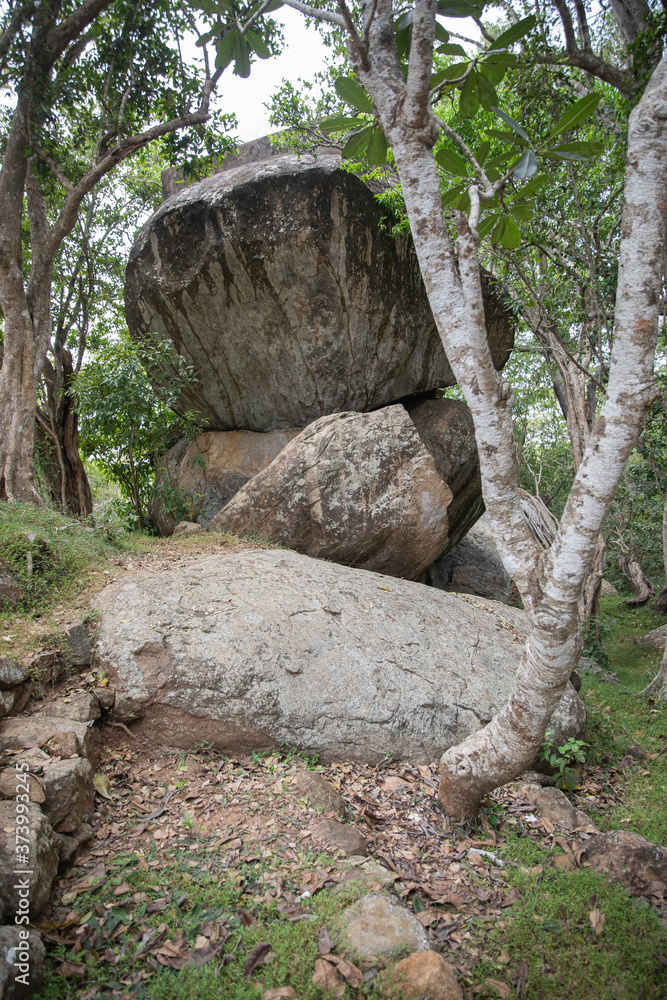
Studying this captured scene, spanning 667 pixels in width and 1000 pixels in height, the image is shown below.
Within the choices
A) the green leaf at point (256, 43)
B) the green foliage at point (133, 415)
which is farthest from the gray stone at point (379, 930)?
the green foliage at point (133, 415)

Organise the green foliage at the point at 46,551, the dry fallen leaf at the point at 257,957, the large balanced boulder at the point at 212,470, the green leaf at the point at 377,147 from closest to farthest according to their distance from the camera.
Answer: the dry fallen leaf at the point at 257,957, the green leaf at the point at 377,147, the green foliage at the point at 46,551, the large balanced boulder at the point at 212,470

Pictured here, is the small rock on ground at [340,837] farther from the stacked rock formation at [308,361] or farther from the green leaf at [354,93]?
the green leaf at [354,93]

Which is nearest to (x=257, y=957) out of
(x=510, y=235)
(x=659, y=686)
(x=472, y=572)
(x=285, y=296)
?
(x=510, y=235)

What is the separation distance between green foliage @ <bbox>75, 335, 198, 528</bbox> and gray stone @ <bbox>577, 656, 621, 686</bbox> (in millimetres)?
6136

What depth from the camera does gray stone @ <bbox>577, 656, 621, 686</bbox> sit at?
7.10 meters

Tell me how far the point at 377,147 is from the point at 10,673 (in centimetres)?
442

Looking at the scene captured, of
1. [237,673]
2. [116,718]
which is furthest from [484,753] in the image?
[116,718]

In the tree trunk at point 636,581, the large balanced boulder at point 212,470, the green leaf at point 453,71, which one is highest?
the green leaf at point 453,71

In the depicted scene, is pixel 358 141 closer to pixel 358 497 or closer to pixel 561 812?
pixel 358 497

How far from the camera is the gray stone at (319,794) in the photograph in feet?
11.8

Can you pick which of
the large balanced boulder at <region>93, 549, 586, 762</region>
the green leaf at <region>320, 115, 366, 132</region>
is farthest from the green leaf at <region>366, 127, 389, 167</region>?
the large balanced boulder at <region>93, 549, 586, 762</region>

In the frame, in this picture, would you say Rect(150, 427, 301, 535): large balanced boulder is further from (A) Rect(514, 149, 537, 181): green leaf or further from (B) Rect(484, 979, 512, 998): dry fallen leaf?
(B) Rect(484, 979, 512, 998): dry fallen leaf

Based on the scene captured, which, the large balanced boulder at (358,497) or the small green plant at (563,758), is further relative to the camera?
the large balanced boulder at (358,497)

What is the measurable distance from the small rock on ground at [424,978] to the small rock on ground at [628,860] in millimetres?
1321
